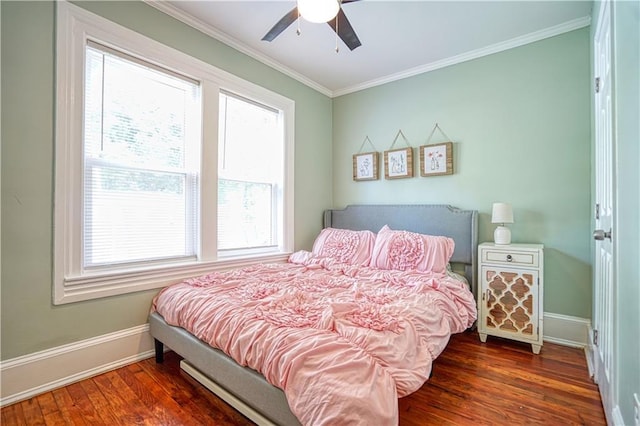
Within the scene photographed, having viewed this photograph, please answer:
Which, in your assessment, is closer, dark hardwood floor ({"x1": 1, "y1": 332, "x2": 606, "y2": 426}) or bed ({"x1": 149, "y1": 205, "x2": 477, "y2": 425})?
bed ({"x1": 149, "y1": 205, "x2": 477, "y2": 425})

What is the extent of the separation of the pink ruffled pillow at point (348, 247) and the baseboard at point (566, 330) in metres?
1.71

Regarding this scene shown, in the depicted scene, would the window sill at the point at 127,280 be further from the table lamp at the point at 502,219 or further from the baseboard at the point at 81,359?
the table lamp at the point at 502,219

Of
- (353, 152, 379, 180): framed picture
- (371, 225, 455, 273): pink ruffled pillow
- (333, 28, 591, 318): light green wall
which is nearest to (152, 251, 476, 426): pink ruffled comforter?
(371, 225, 455, 273): pink ruffled pillow

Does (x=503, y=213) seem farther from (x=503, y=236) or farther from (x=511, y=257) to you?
(x=511, y=257)

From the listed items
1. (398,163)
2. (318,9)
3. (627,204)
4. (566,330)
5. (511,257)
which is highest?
(318,9)

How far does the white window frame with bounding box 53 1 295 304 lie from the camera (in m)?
1.99

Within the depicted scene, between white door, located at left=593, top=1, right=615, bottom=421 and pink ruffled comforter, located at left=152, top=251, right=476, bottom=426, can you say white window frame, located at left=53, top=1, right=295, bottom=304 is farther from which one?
white door, located at left=593, top=1, right=615, bottom=421

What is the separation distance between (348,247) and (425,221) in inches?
36.0

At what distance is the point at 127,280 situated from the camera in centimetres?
229

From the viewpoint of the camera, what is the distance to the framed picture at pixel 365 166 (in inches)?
148

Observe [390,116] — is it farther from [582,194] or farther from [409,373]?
[409,373]

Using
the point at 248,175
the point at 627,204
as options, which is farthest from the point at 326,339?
the point at 248,175

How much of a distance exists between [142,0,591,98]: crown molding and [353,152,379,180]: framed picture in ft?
2.98

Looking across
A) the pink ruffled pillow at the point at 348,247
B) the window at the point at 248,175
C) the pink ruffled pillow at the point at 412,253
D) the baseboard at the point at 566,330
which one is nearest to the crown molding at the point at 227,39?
the window at the point at 248,175
